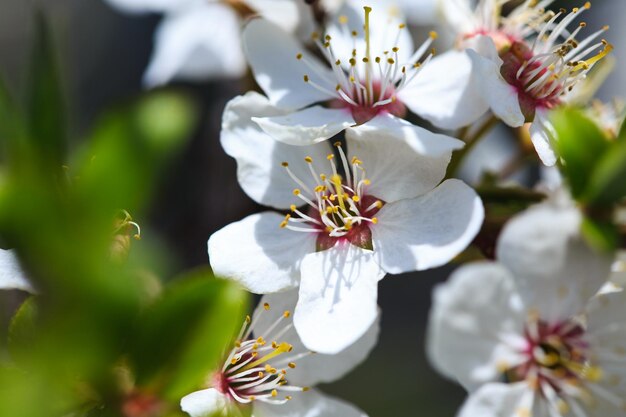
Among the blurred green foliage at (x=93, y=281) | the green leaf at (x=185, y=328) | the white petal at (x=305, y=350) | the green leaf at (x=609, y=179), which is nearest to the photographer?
the blurred green foliage at (x=93, y=281)

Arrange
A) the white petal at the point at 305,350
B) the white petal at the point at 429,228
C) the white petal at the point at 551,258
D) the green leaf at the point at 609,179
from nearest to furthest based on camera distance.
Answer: the green leaf at the point at 609,179
the white petal at the point at 551,258
the white petal at the point at 429,228
the white petal at the point at 305,350

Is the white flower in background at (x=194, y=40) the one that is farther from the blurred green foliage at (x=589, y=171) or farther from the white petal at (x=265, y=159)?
the blurred green foliage at (x=589, y=171)

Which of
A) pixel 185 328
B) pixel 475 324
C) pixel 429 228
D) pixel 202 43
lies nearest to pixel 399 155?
pixel 429 228

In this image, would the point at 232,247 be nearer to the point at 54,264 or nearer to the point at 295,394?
the point at 295,394

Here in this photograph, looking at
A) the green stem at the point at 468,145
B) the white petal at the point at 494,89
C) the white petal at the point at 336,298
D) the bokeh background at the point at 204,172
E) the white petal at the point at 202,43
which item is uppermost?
the white petal at the point at 494,89

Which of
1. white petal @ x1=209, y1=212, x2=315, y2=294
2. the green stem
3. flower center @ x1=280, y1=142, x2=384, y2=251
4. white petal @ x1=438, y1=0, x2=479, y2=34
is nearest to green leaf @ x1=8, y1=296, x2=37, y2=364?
white petal @ x1=209, y1=212, x2=315, y2=294

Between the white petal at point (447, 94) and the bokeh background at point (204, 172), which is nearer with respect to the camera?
the white petal at point (447, 94)

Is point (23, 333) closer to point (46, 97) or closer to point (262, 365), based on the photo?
point (46, 97)

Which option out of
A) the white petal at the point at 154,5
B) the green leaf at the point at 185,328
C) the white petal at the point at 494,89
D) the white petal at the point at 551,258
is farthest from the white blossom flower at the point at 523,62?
the white petal at the point at 154,5
